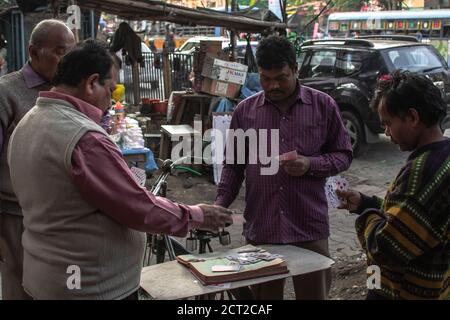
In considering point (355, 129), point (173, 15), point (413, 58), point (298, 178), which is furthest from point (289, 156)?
point (413, 58)

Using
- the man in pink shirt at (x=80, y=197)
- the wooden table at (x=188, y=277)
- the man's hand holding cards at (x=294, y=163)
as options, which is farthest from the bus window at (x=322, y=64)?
the man in pink shirt at (x=80, y=197)

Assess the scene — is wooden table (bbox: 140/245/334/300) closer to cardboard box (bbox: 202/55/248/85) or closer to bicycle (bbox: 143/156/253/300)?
bicycle (bbox: 143/156/253/300)

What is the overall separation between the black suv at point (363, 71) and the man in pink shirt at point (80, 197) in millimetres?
7443

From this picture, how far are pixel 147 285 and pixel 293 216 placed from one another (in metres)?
0.91

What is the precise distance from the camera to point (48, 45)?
2.79 m

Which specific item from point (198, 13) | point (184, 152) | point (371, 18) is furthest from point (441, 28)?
point (184, 152)

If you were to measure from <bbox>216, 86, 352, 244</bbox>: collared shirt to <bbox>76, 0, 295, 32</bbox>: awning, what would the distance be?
5137mm

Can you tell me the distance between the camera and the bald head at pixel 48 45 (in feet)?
9.13

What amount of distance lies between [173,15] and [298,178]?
5.99m

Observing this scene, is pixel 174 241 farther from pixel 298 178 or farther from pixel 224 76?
pixel 224 76

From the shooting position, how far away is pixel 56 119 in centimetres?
184

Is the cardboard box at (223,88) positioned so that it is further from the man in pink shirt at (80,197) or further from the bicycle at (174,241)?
the man in pink shirt at (80,197)

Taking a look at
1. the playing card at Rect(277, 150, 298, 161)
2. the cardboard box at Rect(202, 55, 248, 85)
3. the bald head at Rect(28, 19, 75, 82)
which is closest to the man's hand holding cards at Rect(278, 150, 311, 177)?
the playing card at Rect(277, 150, 298, 161)
